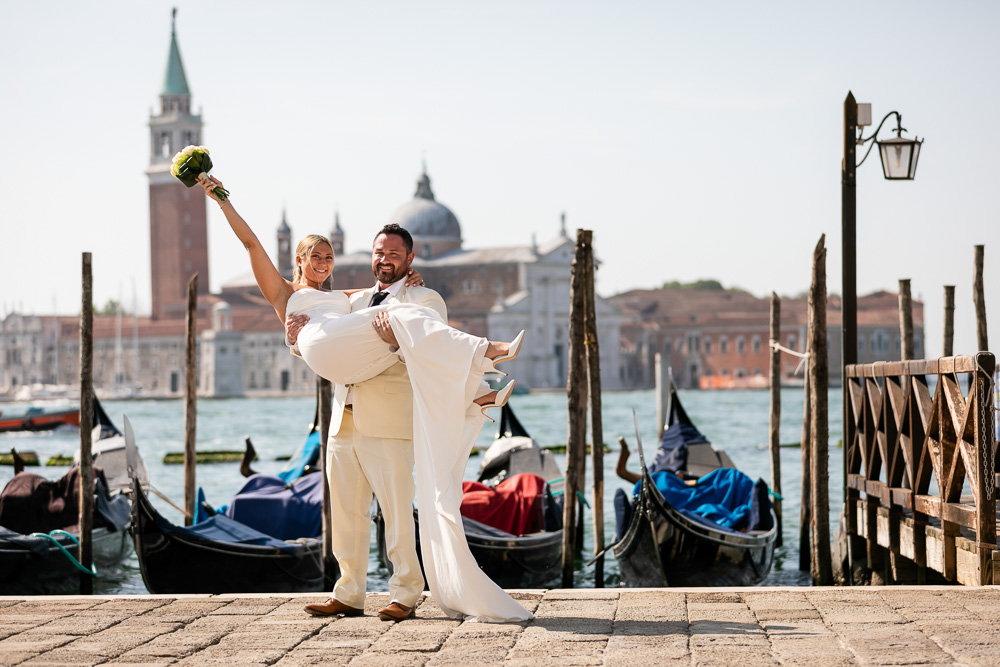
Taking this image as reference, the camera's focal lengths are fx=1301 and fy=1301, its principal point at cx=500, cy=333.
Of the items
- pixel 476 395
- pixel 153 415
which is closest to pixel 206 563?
pixel 476 395

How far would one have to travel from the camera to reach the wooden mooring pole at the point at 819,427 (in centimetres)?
527

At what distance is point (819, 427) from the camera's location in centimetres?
527

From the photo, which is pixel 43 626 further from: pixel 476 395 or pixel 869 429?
pixel 869 429

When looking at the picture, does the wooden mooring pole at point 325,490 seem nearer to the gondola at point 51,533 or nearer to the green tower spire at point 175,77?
the gondola at point 51,533

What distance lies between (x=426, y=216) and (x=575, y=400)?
50458 mm

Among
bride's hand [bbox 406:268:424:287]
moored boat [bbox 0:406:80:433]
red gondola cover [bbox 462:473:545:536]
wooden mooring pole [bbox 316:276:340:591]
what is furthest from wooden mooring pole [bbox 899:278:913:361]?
moored boat [bbox 0:406:80:433]

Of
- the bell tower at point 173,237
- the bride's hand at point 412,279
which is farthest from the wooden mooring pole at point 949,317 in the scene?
the bell tower at point 173,237

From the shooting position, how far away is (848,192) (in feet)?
16.5

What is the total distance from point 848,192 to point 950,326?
3.18 meters

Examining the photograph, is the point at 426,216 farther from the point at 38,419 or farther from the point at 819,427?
the point at 819,427

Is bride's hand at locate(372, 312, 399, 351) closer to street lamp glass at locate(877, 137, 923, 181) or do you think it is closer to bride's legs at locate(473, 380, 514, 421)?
bride's legs at locate(473, 380, 514, 421)

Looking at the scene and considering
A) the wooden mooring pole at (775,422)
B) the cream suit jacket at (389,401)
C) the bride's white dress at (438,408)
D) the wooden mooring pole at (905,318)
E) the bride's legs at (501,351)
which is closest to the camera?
the bride's legs at (501,351)

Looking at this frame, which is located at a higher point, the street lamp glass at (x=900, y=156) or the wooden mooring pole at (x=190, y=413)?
the street lamp glass at (x=900, y=156)

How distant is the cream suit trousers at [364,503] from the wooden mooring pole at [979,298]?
5.92m
